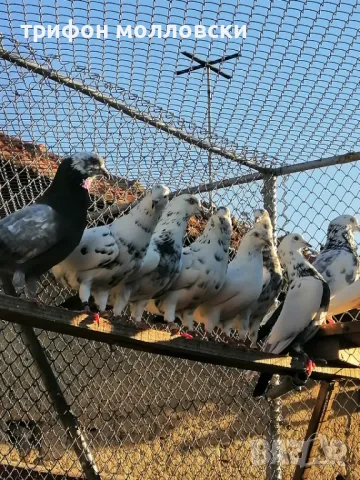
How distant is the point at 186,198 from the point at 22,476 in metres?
1.12

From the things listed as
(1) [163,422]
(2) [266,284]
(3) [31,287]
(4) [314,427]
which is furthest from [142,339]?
(1) [163,422]

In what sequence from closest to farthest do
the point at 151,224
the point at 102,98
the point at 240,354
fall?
the point at 240,354
the point at 151,224
the point at 102,98

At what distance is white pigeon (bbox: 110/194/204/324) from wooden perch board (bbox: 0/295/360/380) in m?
0.30

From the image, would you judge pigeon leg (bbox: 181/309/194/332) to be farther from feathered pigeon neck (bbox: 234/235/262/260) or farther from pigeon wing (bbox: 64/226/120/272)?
pigeon wing (bbox: 64/226/120/272)

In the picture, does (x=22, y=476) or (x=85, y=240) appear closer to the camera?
(x=85, y=240)

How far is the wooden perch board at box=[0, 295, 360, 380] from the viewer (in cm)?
147

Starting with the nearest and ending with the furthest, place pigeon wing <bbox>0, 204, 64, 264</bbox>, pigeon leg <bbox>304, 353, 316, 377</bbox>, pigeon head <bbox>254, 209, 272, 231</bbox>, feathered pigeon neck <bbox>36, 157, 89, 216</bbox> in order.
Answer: pigeon wing <bbox>0, 204, 64, 264</bbox> < feathered pigeon neck <bbox>36, 157, 89, 216</bbox> < pigeon leg <bbox>304, 353, 316, 377</bbox> < pigeon head <bbox>254, 209, 272, 231</bbox>

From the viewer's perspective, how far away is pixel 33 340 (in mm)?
2129

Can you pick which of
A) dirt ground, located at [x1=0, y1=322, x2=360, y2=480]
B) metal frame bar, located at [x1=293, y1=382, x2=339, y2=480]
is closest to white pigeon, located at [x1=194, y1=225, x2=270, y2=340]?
metal frame bar, located at [x1=293, y1=382, x2=339, y2=480]

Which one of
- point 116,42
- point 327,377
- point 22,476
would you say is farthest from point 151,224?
point 22,476

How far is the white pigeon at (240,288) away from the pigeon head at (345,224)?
16.9 inches

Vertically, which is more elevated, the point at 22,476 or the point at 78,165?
the point at 78,165

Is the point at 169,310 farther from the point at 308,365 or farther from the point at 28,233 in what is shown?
the point at 28,233

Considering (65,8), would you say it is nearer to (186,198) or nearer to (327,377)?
(186,198)
